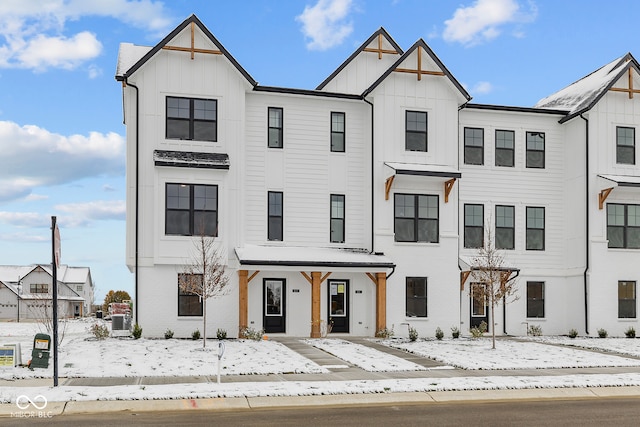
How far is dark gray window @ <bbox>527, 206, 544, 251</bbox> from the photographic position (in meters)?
33.8

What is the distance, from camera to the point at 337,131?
31812 mm

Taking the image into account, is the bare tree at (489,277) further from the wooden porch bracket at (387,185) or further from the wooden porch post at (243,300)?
the wooden porch post at (243,300)

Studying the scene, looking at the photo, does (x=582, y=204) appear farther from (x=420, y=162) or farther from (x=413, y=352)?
(x=413, y=352)

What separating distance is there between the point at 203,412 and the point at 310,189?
57.4ft

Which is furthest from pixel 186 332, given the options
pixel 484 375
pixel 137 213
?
pixel 484 375

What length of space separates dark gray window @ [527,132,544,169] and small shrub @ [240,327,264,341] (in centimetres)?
1433

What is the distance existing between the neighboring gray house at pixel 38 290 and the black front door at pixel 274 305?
171ft

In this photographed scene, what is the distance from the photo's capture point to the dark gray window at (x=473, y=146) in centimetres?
3316

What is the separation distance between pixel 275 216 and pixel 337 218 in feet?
8.63

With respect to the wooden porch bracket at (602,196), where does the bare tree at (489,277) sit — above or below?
below

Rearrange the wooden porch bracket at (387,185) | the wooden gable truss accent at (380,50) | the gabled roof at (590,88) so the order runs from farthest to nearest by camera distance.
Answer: the wooden gable truss accent at (380,50)
the gabled roof at (590,88)
the wooden porch bracket at (387,185)

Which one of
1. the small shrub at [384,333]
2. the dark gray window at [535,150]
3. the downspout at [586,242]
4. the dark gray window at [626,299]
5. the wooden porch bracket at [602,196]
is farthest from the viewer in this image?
the dark gray window at [535,150]

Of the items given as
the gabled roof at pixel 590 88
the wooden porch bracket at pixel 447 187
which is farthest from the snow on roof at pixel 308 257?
the gabled roof at pixel 590 88

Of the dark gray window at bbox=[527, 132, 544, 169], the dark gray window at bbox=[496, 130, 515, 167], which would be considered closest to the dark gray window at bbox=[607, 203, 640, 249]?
the dark gray window at bbox=[527, 132, 544, 169]
